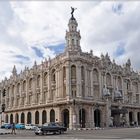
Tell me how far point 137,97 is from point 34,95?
28.6 m

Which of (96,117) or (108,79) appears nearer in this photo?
(96,117)

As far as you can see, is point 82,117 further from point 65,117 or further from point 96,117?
point 96,117

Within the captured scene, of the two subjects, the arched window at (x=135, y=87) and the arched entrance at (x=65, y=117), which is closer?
the arched entrance at (x=65, y=117)

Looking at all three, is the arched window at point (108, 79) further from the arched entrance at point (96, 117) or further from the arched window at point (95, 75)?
the arched entrance at point (96, 117)

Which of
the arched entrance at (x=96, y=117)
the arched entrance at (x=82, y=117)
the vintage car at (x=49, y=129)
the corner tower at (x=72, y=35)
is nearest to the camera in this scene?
the vintage car at (x=49, y=129)

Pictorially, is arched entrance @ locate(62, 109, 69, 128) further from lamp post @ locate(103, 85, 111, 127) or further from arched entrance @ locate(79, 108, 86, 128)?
lamp post @ locate(103, 85, 111, 127)

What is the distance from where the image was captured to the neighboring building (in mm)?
68812

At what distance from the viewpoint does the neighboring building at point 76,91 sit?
6881 centimetres

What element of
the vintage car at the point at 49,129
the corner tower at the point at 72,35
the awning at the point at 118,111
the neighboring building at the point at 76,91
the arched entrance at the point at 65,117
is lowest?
the vintage car at the point at 49,129

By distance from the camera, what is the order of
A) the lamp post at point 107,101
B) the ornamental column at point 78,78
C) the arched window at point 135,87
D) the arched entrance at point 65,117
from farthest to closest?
the arched window at point 135,87 → the lamp post at point 107,101 → the arched entrance at point 65,117 → the ornamental column at point 78,78

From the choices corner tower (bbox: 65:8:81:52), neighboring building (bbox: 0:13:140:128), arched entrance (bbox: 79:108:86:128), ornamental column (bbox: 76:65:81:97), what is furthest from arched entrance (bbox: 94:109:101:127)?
corner tower (bbox: 65:8:81:52)

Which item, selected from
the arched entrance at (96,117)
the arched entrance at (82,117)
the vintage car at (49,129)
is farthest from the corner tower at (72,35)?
the vintage car at (49,129)

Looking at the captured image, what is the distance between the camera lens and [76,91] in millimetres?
68562

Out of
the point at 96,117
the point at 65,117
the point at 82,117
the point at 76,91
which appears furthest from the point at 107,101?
the point at 65,117
